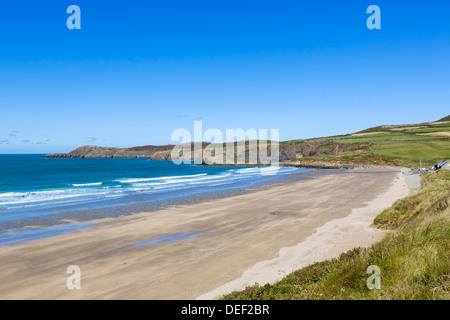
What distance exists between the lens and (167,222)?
20641 mm

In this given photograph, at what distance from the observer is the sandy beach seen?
32.9 ft

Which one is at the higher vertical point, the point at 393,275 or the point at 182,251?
the point at 393,275

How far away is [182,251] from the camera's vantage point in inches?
553

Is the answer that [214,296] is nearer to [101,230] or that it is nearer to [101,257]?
[101,257]

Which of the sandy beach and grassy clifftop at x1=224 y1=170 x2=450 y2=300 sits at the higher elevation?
grassy clifftop at x1=224 y1=170 x2=450 y2=300

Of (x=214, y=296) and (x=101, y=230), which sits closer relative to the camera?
(x=214, y=296)

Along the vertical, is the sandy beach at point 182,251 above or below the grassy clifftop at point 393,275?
below

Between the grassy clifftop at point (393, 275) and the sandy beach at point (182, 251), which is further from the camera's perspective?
the sandy beach at point (182, 251)

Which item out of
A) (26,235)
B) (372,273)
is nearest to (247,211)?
(26,235)

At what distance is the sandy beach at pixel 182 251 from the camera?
10.0m

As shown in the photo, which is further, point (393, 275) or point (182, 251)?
point (182, 251)

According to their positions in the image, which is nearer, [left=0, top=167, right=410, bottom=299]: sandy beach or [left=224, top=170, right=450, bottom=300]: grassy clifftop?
[left=224, top=170, right=450, bottom=300]: grassy clifftop

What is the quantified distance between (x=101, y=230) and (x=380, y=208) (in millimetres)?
20732
